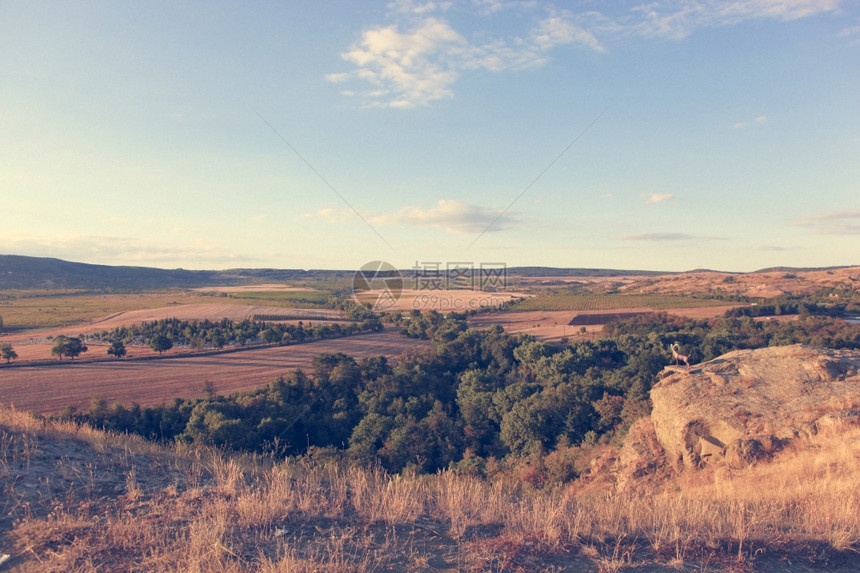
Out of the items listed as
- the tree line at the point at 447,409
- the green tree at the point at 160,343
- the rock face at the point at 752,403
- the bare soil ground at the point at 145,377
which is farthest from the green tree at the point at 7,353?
the rock face at the point at 752,403

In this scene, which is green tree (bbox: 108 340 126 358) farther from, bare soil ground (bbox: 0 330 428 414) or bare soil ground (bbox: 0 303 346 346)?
bare soil ground (bbox: 0 303 346 346)

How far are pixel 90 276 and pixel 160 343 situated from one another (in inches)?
3785

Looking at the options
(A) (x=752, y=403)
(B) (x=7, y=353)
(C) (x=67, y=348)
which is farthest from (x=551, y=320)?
(B) (x=7, y=353)

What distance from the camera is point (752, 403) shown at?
1201 centimetres

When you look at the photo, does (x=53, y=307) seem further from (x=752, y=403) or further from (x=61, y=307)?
(x=752, y=403)

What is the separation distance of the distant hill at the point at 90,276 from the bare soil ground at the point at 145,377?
7462cm

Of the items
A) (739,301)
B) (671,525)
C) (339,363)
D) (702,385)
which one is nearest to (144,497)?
(671,525)

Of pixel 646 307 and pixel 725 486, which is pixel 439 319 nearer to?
pixel 646 307

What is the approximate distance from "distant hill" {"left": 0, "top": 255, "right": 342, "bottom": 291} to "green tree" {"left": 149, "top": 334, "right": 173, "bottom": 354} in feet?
237

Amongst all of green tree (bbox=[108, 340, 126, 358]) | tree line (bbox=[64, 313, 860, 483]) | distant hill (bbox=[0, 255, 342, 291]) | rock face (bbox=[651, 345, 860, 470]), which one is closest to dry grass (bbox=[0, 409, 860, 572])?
rock face (bbox=[651, 345, 860, 470])

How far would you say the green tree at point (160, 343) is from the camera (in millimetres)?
36931

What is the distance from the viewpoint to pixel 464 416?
20.7 m

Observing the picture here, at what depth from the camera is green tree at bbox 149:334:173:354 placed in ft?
121

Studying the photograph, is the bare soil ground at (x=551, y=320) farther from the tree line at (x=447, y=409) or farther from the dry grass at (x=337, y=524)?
the dry grass at (x=337, y=524)
